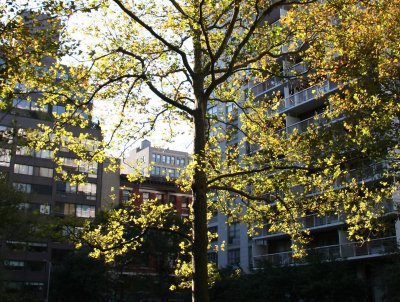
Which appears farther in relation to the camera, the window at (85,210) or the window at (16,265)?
the window at (85,210)

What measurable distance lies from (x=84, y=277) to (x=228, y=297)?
19.1m

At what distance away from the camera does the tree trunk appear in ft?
38.8

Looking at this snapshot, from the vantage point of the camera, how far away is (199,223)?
1243 cm

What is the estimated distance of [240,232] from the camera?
54062mm

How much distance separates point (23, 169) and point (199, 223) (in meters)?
67.7

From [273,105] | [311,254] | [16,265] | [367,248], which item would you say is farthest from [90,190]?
[273,105]

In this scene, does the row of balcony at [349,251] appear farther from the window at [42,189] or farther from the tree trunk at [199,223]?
the window at [42,189]

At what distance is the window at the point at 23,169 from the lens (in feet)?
244

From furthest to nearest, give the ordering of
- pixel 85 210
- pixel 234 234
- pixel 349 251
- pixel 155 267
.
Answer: pixel 85 210
pixel 234 234
pixel 155 267
pixel 349 251

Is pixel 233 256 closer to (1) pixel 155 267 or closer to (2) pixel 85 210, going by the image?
(1) pixel 155 267

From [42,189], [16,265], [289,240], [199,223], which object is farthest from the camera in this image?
[42,189]

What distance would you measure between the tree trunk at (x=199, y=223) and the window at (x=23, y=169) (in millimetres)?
66207

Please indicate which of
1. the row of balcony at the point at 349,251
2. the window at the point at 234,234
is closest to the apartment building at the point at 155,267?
the window at the point at 234,234

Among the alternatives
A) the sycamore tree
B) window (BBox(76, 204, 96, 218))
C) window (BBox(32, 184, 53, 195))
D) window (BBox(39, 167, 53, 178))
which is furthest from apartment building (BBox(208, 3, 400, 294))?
window (BBox(39, 167, 53, 178))
